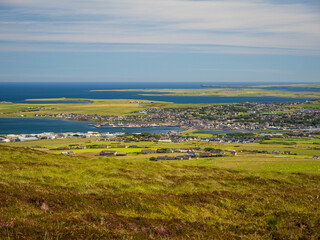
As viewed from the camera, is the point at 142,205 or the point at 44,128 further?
the point at 44,128

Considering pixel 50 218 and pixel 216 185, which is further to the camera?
pixel 216 185

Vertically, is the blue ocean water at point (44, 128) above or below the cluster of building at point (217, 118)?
below

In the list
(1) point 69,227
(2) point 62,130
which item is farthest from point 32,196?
(2) point 62,130

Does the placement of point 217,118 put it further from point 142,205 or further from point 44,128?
point 142,205

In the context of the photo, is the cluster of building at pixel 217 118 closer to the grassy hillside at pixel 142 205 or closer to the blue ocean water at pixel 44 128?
the blue ocean water at pixel 44 128

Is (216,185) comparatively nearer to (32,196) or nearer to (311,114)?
(32,196)

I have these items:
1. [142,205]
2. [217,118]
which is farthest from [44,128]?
[142,205]

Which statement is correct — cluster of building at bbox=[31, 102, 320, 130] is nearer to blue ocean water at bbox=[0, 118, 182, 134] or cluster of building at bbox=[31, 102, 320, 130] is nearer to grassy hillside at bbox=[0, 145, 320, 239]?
blue ocean water at bbox=[0, 118, 182, 134]

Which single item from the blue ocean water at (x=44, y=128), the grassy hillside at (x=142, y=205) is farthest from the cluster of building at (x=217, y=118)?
the grassy hillside at (x=142, y=205)
